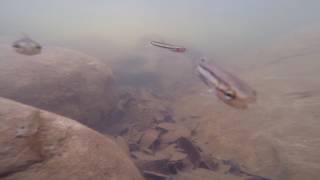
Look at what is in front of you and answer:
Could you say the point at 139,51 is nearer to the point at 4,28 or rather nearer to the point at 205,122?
the point at 205,122

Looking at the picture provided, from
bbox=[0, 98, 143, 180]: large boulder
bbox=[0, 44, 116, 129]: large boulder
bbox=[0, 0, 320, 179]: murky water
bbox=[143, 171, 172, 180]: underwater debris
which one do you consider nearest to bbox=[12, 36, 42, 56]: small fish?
bbox=[0, 44, 116, 129]: large boulder

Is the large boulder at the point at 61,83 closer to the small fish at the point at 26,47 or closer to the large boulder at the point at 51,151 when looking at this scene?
the small fish at the point at 26,47

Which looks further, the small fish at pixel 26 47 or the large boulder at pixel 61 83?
the large boulder at pixel 61 83

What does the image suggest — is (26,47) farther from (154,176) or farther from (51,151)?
(154,176)

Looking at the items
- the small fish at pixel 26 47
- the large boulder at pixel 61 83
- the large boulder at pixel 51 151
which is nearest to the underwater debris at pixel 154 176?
the large boulder at pixel 51 151

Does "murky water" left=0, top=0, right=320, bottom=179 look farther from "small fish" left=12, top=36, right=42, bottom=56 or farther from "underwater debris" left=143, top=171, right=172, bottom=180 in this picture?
"small fish" left=12, top=36, right=42, bottom=56

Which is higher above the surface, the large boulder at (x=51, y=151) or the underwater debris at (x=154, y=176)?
the large boulder at (x=51, y=151)

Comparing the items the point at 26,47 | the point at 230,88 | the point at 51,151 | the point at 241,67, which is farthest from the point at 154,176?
the point at 241,67
